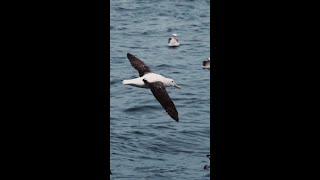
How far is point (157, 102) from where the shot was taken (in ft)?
52.1

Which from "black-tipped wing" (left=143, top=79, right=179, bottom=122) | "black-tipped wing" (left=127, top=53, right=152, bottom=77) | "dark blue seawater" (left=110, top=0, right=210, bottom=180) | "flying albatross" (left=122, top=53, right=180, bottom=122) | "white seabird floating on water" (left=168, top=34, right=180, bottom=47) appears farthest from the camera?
"white seabird floating on water" (left=168, top=34, right=180, bottom=47)

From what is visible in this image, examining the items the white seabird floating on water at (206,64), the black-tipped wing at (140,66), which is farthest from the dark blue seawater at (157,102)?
the black-tipped wing at (140,66)

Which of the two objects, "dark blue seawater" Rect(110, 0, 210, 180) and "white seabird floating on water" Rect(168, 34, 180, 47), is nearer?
"dark blue seawater" Rect(110, 0, 210, 180)

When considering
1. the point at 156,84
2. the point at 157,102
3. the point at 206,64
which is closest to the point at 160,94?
the point at 156,84

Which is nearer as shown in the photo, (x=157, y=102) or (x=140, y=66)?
(x=140, y=66)

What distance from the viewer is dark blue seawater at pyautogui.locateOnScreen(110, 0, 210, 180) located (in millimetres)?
12195

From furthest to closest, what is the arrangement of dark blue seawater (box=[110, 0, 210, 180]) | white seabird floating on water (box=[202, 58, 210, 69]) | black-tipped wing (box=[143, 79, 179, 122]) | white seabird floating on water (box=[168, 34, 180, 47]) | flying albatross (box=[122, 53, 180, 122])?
white seabird floating on water (box=[168, 34, 180, 47])
white seabird floating on water (box=[202, 58, 210, 69])
dark blue seawater (box=[110, 0, 210, 180])
black-tipped wing (box=[143, 79, 179, 122])
flying albatross (box=[122, 53, 180, 122])

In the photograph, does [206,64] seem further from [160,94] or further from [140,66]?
[160,94]

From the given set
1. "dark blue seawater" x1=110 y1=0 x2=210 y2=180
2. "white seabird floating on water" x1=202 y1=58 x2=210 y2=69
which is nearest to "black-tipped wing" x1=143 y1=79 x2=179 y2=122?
"dark blue seawater" x1=110 y1=0 x2=210 y2=180

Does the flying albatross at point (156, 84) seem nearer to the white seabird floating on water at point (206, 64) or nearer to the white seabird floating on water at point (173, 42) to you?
the white seabird floating on water at point (206, 64)

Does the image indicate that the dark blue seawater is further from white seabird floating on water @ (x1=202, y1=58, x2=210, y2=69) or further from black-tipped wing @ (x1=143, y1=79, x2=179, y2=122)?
black-tipped wing @ (x1=143, y1=79, x2=179, y2=122)
